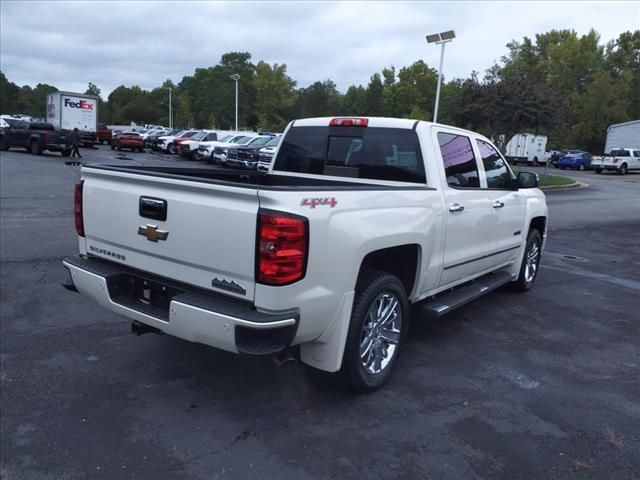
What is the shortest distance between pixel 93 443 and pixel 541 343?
12.8 feet

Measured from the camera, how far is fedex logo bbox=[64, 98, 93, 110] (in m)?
37.8

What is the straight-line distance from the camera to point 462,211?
184 inches

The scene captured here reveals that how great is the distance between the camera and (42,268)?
6934 millimetres

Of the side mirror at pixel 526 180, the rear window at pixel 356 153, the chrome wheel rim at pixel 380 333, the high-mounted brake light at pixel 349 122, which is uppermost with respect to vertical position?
the high-mounted brake light at pixel 349 122

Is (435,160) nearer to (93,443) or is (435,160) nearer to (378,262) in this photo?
(378,262)

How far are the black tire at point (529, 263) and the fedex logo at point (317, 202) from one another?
3978 mm

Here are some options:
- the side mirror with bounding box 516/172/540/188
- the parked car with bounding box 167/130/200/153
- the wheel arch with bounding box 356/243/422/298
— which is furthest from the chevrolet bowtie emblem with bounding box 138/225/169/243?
the parked car with bounding box 167/130/200/153

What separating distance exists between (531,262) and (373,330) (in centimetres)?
375

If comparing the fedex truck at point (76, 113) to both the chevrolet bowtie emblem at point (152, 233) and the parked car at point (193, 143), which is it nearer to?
the parked car at point (193, 143)

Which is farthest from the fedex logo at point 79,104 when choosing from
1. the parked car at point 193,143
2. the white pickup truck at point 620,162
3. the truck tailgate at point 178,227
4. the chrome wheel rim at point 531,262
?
the truck tailgate at point 178,227

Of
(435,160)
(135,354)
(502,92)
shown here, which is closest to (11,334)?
(135,354)

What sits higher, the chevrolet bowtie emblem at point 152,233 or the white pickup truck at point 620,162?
the white pickup truck at point 620,162

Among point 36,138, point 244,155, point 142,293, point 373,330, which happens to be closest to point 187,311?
point 142,293

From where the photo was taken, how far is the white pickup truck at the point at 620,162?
39.3 meters
